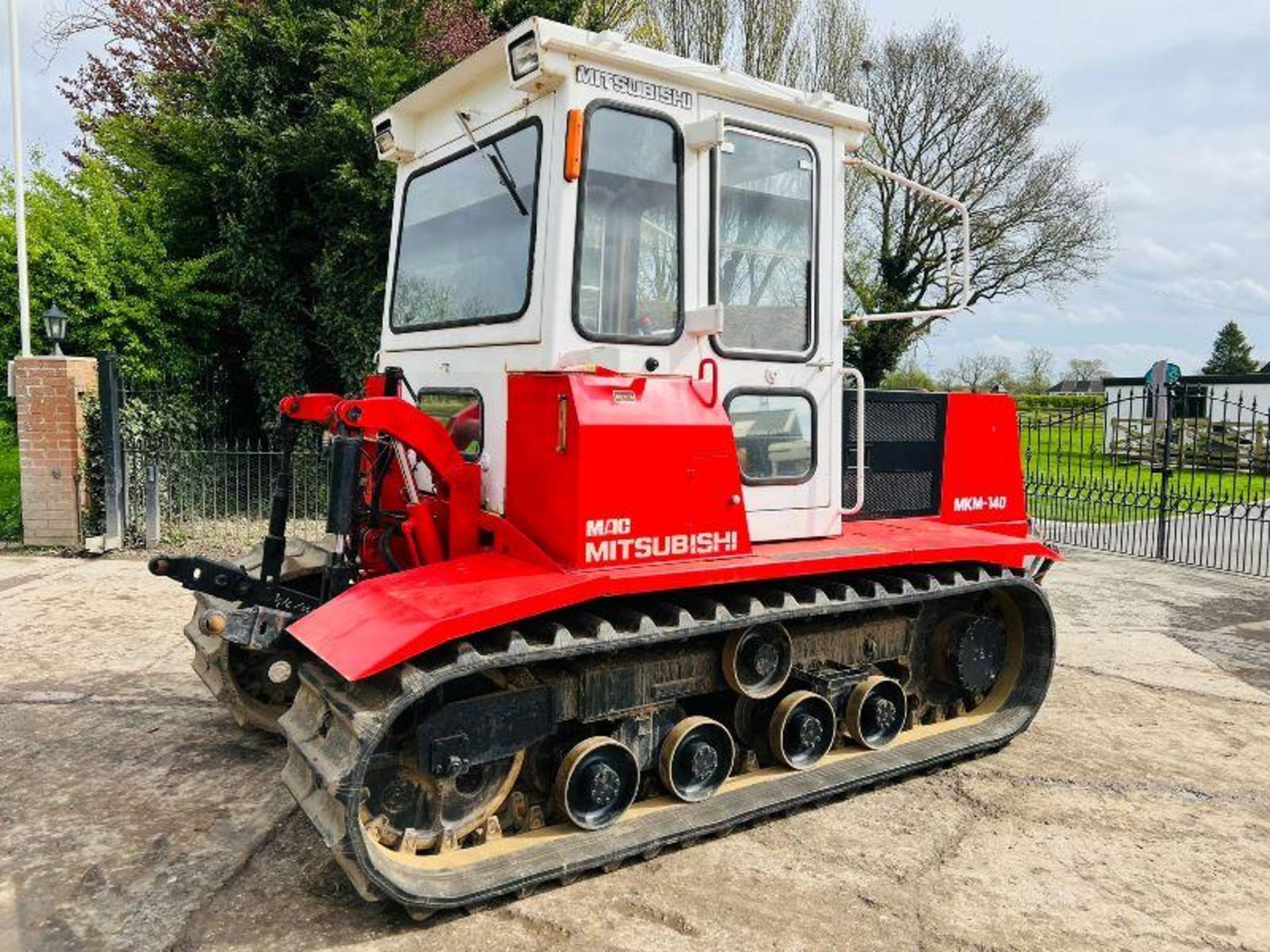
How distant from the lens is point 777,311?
4.16 metres

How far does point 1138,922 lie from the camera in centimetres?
332

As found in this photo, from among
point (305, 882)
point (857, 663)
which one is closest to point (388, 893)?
point (305, 882)

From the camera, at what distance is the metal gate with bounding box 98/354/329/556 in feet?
32.3

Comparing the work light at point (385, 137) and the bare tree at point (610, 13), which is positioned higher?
the bare tree at point (610, 13)

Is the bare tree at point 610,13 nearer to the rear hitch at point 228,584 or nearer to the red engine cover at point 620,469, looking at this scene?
the red engine cover at point 620,469

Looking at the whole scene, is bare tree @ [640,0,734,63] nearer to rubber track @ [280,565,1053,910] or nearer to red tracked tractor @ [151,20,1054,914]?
red tracked tractor @ [151,20,1054,914]

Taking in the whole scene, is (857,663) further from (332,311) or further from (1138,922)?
(332,311)

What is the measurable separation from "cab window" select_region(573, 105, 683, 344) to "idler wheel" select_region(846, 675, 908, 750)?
1968mm

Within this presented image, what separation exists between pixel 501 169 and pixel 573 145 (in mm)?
405

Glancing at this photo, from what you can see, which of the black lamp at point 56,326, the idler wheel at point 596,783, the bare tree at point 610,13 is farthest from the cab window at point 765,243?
the bare tree at point 610,13

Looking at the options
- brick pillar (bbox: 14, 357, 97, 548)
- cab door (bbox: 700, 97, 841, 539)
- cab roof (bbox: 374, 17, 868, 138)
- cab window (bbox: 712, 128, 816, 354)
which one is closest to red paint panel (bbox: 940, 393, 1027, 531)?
cab door (bbox: 700, 97, 841, 539)

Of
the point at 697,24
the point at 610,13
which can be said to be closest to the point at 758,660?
the point at 610,13

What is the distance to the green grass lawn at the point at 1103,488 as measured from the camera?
12.1 m

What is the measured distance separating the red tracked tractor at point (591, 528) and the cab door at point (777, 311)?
1 centimetres
